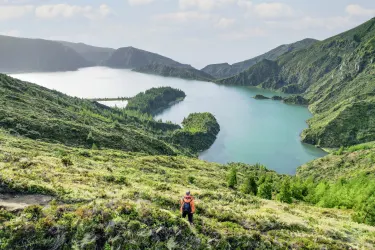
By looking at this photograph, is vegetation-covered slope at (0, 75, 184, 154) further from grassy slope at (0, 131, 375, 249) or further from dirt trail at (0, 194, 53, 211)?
dirt trail at (0, 194, 53, 211)

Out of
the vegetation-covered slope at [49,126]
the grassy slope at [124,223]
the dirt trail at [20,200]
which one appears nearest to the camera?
the grassy slope at [124,223]

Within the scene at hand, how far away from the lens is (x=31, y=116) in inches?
4104

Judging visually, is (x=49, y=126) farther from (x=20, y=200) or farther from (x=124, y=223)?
(x=124, y=223)

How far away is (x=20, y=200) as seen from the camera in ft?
95.9

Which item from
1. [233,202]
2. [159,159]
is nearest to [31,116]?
[159,159]

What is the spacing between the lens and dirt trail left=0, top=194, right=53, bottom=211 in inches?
1067

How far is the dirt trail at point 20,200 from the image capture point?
27094 millimetres

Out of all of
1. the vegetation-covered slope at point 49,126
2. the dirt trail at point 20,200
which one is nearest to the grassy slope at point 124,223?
the dirt trail at point 20,200

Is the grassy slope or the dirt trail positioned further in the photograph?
the dirt trail

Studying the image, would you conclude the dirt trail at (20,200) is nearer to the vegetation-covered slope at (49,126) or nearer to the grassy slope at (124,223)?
the grassy slope at (124,223)

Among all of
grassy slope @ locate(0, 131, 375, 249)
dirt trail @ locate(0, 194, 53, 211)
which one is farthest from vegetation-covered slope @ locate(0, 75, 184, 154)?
dirt trail @ locate(0, 194, 53, 211)

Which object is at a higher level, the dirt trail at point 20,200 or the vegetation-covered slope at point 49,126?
the dirt trail at point 20,200

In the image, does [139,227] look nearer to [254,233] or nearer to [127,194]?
[127,194]

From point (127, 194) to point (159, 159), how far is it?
61.0 metres
